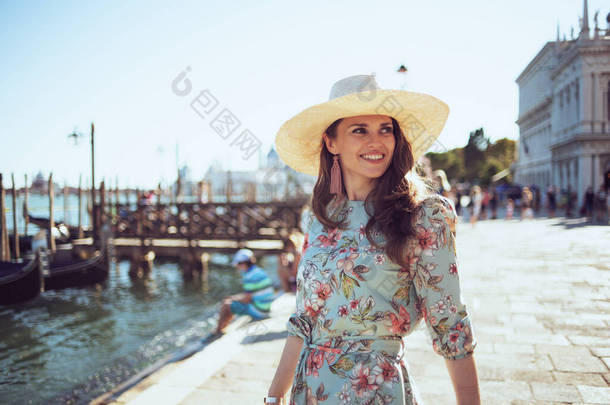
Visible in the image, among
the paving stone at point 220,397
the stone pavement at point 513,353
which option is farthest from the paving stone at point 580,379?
the paving stone at point 220,397

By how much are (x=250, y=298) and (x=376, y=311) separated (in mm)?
4929

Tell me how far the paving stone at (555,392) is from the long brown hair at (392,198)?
2.03 meters

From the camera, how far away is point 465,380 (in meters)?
1.21

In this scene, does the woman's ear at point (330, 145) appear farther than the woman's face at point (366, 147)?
Yes

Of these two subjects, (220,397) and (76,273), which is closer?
(220,397)

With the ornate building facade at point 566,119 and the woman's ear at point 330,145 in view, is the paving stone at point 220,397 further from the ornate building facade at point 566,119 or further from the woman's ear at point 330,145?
the ornate building facade at point 566,119

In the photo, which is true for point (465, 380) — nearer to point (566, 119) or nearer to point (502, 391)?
point (502, 391)

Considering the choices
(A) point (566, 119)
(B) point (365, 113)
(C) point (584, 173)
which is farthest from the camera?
(C) point (584, 173)

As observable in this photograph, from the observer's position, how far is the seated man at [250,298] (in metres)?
5.98

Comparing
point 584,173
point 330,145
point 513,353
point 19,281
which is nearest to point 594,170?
point 584,173

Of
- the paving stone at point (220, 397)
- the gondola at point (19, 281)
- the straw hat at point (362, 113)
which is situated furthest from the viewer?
the gondola at point (19, 281)

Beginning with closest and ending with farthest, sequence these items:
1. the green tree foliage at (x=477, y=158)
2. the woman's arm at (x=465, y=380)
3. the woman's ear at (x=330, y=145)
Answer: the woman's arm at (x=465, y=380) → the woman's ear at (x=330, y=145) → the green tree foliage at (x=477, y=158)

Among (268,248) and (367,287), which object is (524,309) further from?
(268,248)

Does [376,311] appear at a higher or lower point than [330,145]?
lower
